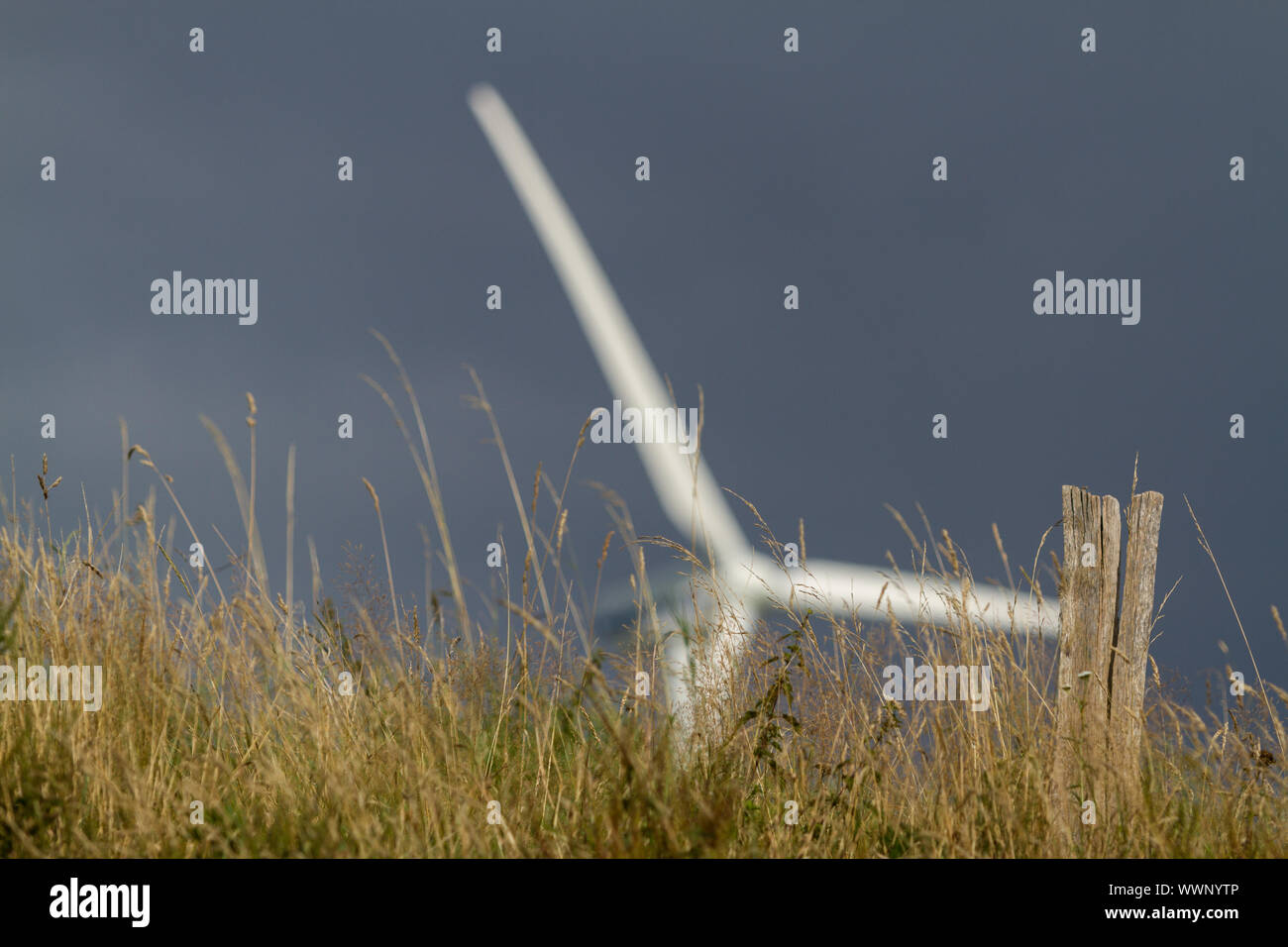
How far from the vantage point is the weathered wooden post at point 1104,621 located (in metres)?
4.65

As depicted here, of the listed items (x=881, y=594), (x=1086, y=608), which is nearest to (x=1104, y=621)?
(x=1086, y=608)

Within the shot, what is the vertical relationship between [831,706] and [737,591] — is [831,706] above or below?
below

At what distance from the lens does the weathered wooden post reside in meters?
4.65

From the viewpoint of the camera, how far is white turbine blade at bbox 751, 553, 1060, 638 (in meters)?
4.57

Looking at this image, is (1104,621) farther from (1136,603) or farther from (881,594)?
(881,594)

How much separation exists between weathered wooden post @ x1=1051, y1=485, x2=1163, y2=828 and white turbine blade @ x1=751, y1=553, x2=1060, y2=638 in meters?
A: 0.30

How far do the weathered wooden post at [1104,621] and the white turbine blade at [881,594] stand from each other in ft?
0.97
